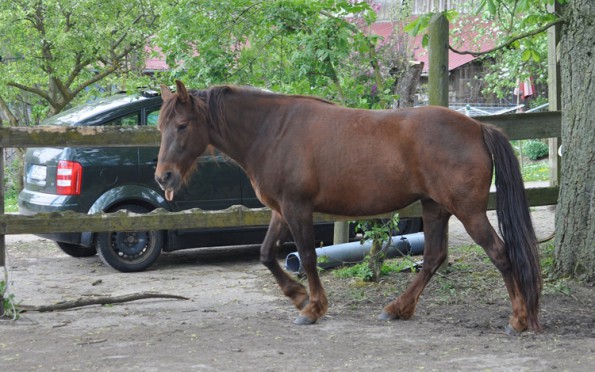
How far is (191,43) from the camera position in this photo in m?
8.96

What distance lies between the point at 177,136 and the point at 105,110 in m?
3.40

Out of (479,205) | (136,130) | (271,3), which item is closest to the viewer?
(479,205)

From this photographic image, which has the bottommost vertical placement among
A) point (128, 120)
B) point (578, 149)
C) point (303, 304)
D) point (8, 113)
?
point (303, 304)

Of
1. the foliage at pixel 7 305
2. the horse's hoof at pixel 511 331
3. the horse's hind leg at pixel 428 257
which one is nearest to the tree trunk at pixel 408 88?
the horse's hind leg at pixel 428 257

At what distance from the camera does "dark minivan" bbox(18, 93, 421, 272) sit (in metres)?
8.85

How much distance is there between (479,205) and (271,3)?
3.41 metres

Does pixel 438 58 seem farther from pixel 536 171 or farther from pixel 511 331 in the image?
pixel 536 171

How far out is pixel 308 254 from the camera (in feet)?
20.5

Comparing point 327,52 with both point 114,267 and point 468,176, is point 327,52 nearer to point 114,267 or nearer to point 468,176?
point 468,176

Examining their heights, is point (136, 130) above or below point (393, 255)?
above

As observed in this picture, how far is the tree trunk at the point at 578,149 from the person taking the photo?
6.99 m

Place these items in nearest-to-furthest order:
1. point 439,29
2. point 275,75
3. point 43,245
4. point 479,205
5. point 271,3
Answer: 1. point 479,205
2. point 439,29
3. point 271,3
4. point 275,75
5. point 43,245

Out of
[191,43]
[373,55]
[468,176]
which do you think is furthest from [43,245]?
[468,176]

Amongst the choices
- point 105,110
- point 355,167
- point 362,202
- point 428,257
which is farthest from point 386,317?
point 105,110
